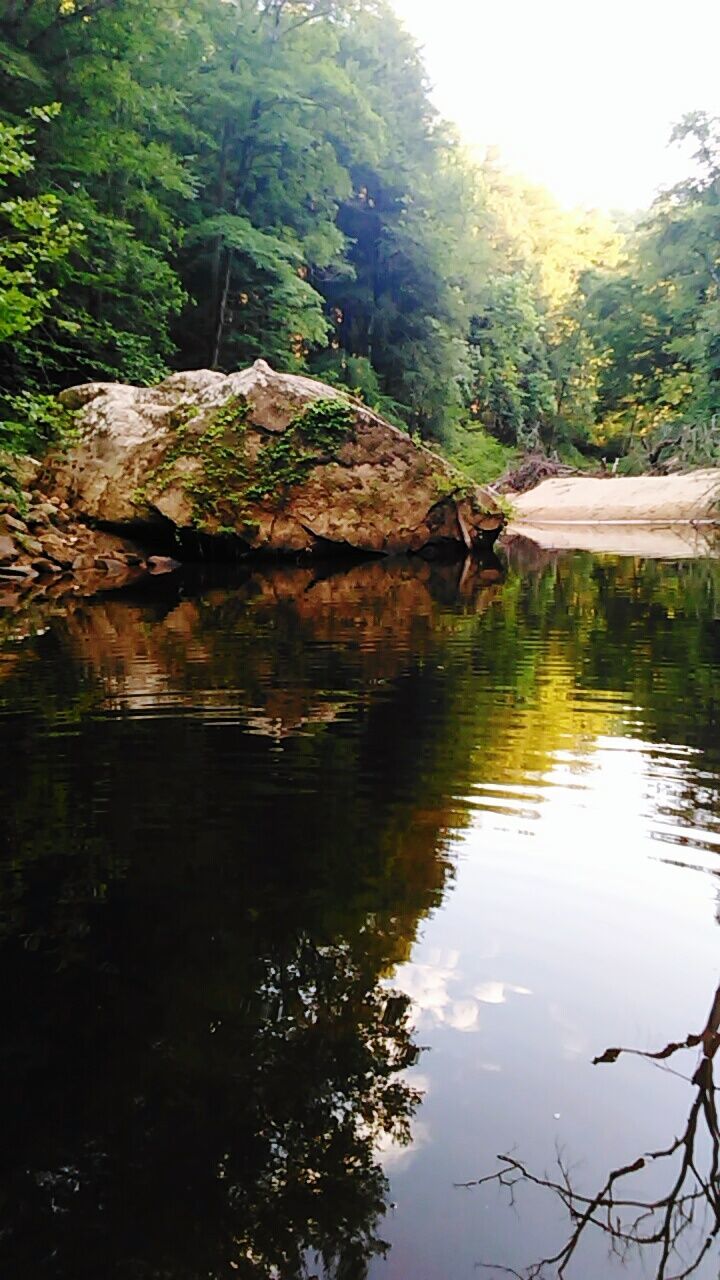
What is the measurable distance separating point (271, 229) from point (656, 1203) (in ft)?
67.9

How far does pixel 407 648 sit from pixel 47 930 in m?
4.27

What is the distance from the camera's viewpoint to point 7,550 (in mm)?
11055

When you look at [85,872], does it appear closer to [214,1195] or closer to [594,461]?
[214,1195]

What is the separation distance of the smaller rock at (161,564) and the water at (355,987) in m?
8.65

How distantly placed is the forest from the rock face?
1.00m

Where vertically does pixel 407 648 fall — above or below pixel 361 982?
above

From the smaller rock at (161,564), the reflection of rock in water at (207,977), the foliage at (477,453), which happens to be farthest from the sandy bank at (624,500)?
the reflection of rock in water at (207,977)

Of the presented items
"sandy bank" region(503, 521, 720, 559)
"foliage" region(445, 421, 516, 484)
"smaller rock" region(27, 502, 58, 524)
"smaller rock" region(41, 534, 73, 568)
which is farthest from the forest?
"sandy bank" region(503, 521, 720, 559)

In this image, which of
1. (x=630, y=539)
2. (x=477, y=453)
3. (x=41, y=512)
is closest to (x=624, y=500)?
(x=630, y=539)

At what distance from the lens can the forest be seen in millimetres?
12742

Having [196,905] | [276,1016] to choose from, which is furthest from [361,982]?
[196,905]

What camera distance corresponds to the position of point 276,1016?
1.75 m

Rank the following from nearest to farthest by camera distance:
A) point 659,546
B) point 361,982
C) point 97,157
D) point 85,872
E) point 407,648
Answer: point 361,982 < point 85,872 < point 407,648 < point 97,157 < point 659,546

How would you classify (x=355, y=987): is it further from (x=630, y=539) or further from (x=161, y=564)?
(x=630, y=539)
